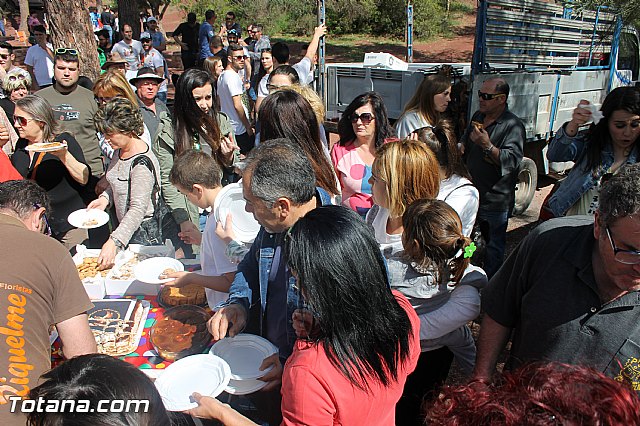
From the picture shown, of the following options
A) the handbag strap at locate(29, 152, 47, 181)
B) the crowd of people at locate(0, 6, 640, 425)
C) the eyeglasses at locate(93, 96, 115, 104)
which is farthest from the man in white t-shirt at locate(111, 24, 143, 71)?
the handbag strap at locate(29, 152, 47, 181)

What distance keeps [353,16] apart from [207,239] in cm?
2608

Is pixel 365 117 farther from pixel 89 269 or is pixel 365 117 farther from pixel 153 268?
pixel 89 269

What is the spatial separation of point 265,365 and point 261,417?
1.02 feet

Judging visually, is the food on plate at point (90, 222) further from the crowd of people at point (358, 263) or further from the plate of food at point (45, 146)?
the plate of food at point (45, 146)

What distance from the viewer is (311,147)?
3125mm

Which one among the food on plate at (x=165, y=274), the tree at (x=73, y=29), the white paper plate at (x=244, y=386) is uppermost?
the tree at (x=73, y=29)

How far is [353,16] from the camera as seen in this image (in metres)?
25.9

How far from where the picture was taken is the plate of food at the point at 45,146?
339 cm

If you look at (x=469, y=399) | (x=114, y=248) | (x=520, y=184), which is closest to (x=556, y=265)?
(x=469, y=399)

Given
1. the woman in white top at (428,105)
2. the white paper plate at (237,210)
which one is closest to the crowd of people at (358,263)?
the white paper plate at (237,210)

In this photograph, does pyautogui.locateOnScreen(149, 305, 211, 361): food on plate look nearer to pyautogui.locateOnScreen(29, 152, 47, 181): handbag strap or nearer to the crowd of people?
the crowd of people

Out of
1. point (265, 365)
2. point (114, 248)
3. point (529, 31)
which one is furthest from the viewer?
point (529, 31)

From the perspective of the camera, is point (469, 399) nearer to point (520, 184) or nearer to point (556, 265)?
point (556, 265)

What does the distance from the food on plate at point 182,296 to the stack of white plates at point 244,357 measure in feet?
2.06
